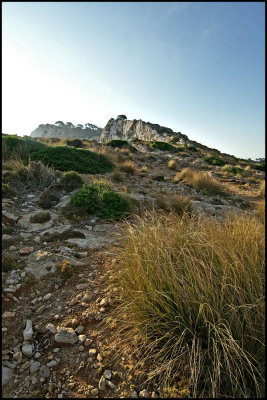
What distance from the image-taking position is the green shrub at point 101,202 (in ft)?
17.0

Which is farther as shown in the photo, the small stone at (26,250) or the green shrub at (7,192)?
the green shrub at (7,192)

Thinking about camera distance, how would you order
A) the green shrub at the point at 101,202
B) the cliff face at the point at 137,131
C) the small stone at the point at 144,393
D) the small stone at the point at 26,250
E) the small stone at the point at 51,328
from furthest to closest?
the cliff face at the point at 137,131, the green shrub at the point at 101,202, the small stone at the point at 26,250, the small stone at the point at 51,328, the small stone at the point at 144,393

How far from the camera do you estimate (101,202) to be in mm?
5352

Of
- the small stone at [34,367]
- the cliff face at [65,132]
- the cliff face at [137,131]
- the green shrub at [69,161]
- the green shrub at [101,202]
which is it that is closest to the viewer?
the small stone at [34,367]

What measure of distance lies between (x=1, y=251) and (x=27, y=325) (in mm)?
1449

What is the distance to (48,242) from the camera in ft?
12.1

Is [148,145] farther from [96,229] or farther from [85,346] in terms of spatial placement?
[85,346]

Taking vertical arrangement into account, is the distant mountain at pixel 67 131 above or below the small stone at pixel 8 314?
above

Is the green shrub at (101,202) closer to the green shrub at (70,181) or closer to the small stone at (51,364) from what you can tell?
the green shrub at (70,181)

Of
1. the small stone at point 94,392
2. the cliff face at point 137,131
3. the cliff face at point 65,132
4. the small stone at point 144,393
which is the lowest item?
the small stone at point 94,392

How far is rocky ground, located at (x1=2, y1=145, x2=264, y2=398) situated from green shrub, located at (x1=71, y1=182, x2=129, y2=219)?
0.93 metres

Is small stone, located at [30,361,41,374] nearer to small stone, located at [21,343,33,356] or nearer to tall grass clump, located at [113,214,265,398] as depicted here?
small stone, located at [21,343,33,356]

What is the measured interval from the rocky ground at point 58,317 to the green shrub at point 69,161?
15.3 feet

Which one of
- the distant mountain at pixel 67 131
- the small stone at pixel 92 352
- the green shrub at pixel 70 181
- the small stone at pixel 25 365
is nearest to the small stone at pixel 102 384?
the small stone at pixel 92 352
